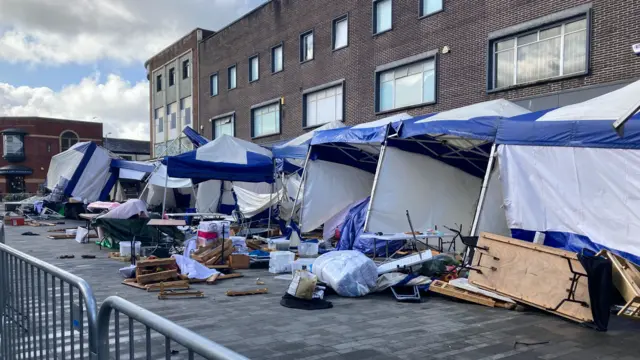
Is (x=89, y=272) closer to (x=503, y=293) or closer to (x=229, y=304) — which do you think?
(x=229, y=304)

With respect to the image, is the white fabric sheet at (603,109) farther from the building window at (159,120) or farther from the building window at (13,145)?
the building window at (13,145)

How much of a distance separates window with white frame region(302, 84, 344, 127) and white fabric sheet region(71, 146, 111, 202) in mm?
9201

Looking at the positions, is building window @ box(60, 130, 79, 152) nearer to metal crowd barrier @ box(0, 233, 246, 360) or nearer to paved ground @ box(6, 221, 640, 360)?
paved ground @ box(6, 221, 640, 360)

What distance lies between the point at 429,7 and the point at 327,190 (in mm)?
8799

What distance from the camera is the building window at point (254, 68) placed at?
2742 cm

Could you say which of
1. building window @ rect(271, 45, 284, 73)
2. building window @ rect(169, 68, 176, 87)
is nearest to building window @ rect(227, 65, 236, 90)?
building window @ rect(271, 45, 284, 73)

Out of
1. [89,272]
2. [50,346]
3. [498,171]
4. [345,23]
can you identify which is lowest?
[89,272]

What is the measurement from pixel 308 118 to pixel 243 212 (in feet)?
32.0

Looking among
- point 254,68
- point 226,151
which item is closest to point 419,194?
point 226,151

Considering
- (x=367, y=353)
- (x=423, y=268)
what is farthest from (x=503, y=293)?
(x=367, y=353)

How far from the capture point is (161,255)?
989 centimetres

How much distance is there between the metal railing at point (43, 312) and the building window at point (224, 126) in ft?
85.9

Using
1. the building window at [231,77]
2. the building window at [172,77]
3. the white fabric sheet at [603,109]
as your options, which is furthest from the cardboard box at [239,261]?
the building window at [172,77]

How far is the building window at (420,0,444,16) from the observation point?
17250mm
